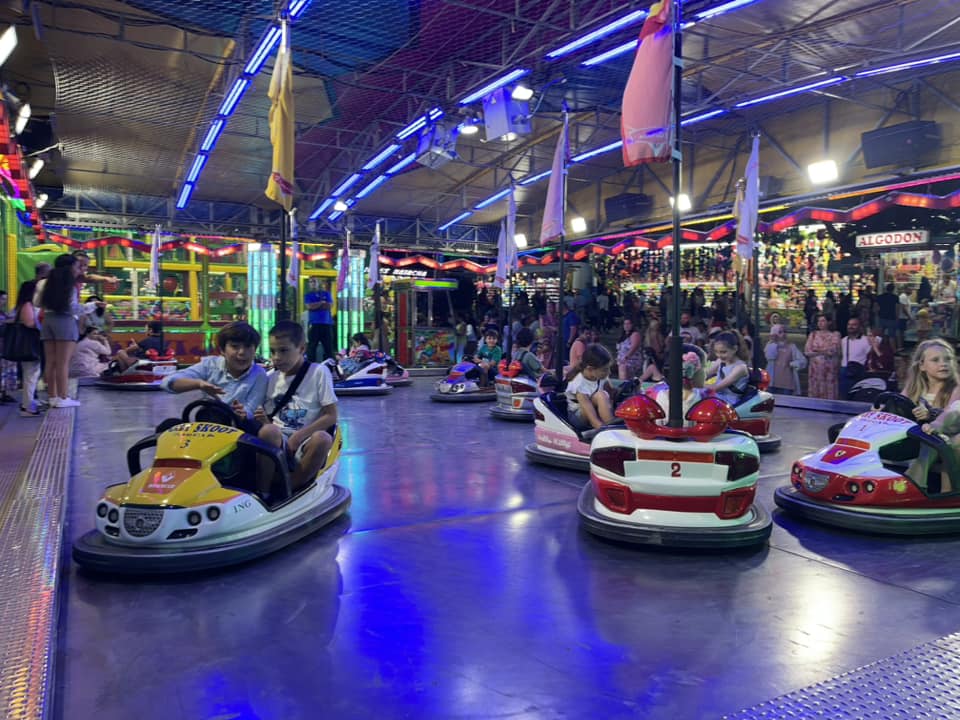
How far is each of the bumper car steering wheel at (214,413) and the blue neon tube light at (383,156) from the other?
8.99 m

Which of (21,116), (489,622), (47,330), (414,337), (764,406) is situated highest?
(21,116)

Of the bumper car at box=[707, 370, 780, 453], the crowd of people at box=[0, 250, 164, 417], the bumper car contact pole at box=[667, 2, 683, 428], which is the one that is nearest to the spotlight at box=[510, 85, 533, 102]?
the bumper car at box=[707, 370, 780, 453]

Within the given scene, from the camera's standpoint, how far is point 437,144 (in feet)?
33.7

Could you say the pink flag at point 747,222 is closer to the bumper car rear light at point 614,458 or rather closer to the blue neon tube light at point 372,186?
the bumper car rear light at point 614,458

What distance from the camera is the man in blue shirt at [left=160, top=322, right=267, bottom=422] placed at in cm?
322

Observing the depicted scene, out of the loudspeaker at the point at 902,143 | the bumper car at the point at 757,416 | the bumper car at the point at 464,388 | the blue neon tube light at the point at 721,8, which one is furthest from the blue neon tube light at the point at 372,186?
the bumper car at the point at 757,416

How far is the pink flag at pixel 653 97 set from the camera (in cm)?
347

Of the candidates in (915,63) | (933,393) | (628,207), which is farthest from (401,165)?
(933,393)

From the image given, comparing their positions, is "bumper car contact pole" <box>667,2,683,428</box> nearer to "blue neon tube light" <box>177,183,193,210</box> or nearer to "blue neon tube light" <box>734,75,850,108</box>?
"blue neon tube light" <box>734,75,850,108</box>

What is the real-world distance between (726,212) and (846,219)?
294 centimetres

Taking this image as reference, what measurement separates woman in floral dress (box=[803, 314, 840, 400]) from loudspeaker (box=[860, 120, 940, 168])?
103 inches

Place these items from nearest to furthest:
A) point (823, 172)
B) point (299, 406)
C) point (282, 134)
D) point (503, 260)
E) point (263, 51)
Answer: point (299, 406)
point (282, 134)
point (263, 51)
point (503, 260)
point (823, 172)

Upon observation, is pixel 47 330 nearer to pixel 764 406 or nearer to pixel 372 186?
pixel 764 406

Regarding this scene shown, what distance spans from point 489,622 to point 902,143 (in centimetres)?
970
